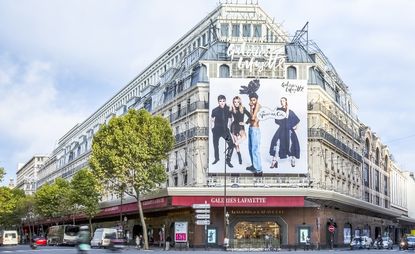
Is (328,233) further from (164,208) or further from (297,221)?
(164,208)

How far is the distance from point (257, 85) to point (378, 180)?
49.0 metres

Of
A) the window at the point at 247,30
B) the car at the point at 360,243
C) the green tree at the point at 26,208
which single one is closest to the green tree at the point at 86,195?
the window at the point at 247,30

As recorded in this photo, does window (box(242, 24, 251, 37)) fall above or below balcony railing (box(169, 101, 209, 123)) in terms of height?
above

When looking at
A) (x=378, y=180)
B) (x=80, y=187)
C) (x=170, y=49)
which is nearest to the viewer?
(x=80, y=187)

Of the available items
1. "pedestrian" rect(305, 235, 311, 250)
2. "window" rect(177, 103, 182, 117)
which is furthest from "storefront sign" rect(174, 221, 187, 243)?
"window" rect(177, 103, 182, 117)

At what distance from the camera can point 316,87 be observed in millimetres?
70000

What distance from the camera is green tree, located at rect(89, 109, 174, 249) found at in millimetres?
64000

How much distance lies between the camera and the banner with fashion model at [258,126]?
2635 inches

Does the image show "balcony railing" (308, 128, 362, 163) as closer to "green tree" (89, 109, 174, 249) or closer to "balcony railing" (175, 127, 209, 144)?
"balcony railing" (175, 127, 209, 144)

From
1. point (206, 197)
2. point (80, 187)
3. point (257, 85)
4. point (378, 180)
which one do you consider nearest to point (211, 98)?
point (257, 85)

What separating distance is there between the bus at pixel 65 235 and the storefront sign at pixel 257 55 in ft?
109

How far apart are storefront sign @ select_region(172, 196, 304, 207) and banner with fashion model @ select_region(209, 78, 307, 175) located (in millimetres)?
3818
